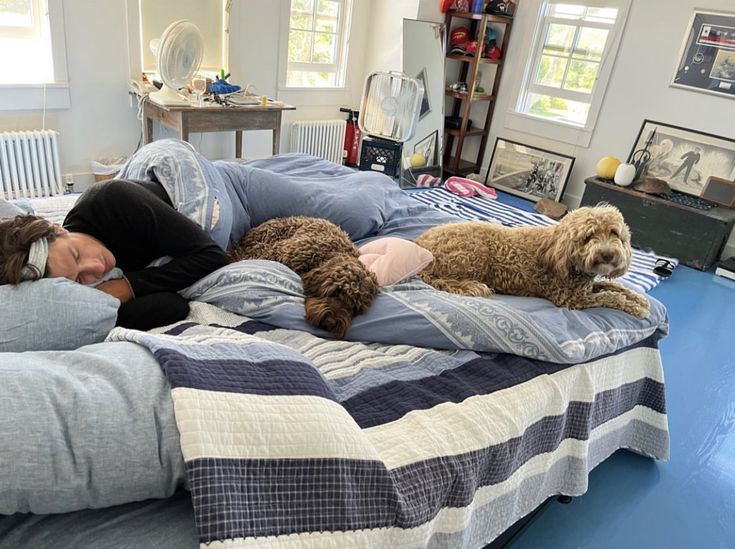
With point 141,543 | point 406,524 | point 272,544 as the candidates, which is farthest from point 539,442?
point 141,543

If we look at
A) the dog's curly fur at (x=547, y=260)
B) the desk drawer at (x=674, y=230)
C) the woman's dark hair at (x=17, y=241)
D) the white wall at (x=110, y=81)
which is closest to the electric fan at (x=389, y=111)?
the white wall at (x=110, y=81)

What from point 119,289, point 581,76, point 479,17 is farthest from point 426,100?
point 119,289

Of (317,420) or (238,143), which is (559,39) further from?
(317,420)

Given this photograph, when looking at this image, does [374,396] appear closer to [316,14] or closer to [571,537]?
[571,537]

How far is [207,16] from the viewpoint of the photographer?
3.88m

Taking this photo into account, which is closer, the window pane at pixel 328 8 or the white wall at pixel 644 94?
the white wall at pixel 644 94

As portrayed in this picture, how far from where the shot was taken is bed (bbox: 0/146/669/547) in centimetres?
79

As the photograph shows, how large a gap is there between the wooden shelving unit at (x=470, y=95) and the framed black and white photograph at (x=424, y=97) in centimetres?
32

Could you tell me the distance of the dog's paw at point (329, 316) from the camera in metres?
1.45

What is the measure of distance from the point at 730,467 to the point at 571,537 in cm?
82

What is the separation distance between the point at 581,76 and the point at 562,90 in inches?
7.4

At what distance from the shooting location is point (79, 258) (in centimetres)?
129

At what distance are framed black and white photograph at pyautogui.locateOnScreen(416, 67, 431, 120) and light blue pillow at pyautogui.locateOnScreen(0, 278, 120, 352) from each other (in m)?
3.87

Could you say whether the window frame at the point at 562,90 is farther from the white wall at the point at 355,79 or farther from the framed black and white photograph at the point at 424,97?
the framed black and white photograph at the point at 424,97
